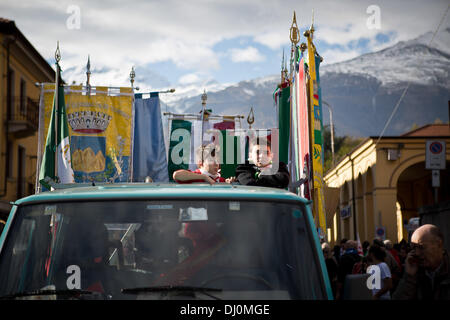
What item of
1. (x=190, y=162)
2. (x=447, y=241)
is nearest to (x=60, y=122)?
(x=190, y=162)

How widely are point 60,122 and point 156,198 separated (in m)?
8.82

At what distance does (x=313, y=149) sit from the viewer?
9227 mm

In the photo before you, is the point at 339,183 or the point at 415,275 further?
the point at 339,183

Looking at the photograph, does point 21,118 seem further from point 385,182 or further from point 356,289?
point 356,289

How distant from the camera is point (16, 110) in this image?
111 feet

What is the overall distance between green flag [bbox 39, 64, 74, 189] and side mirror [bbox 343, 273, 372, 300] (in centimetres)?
852

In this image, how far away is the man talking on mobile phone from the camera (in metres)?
4.28

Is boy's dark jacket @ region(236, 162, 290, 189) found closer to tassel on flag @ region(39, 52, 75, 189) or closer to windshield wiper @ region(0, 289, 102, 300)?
windshield wiper @ region(0, 289, 102, 300)

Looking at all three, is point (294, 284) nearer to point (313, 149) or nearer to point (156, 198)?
point (156, 198)

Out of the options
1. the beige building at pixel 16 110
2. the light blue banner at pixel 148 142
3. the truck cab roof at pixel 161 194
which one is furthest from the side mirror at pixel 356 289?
the beige building at pixel 16 110

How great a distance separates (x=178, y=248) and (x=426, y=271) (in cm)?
166

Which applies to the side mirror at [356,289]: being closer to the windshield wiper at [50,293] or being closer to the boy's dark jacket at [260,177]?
the windshield wiper at [50,293]

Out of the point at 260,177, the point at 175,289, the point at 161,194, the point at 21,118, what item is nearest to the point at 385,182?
the point at 21,118
